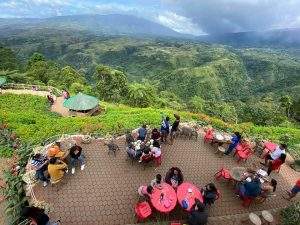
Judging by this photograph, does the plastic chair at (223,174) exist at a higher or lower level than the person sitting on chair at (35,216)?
lower

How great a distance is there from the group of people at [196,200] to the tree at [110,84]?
45.0m

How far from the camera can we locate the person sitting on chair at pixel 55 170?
13.2 metres

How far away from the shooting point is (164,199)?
1223 centimetres

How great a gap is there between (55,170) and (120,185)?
286 cm

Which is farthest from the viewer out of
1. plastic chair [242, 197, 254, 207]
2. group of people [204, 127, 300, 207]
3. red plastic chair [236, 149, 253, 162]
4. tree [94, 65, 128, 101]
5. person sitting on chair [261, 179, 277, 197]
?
tree [94, 65, 128, 101]

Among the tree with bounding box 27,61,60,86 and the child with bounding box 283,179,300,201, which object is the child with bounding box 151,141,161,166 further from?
the tree with bounding box 27,61,60,86

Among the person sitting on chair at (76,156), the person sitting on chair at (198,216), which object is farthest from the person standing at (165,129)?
the person sitting on chair at (198,216)

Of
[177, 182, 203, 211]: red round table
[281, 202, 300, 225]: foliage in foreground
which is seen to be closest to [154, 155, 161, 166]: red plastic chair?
[177, 182, 203, 211]: red round table

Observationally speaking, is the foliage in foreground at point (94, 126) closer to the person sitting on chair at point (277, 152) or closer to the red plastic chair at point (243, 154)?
the person sitting on chair at point (277, 152)

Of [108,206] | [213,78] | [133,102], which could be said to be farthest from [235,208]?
→ [213,78]

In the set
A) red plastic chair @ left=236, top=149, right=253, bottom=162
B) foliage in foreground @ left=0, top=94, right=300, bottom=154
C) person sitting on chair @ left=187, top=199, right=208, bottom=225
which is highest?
person sitting on chair @ left=187, top=199, right=208, bottom=225

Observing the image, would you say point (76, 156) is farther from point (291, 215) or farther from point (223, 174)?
point (291, 215)

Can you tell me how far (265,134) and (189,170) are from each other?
9747mm

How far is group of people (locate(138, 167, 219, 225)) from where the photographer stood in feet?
36.1
